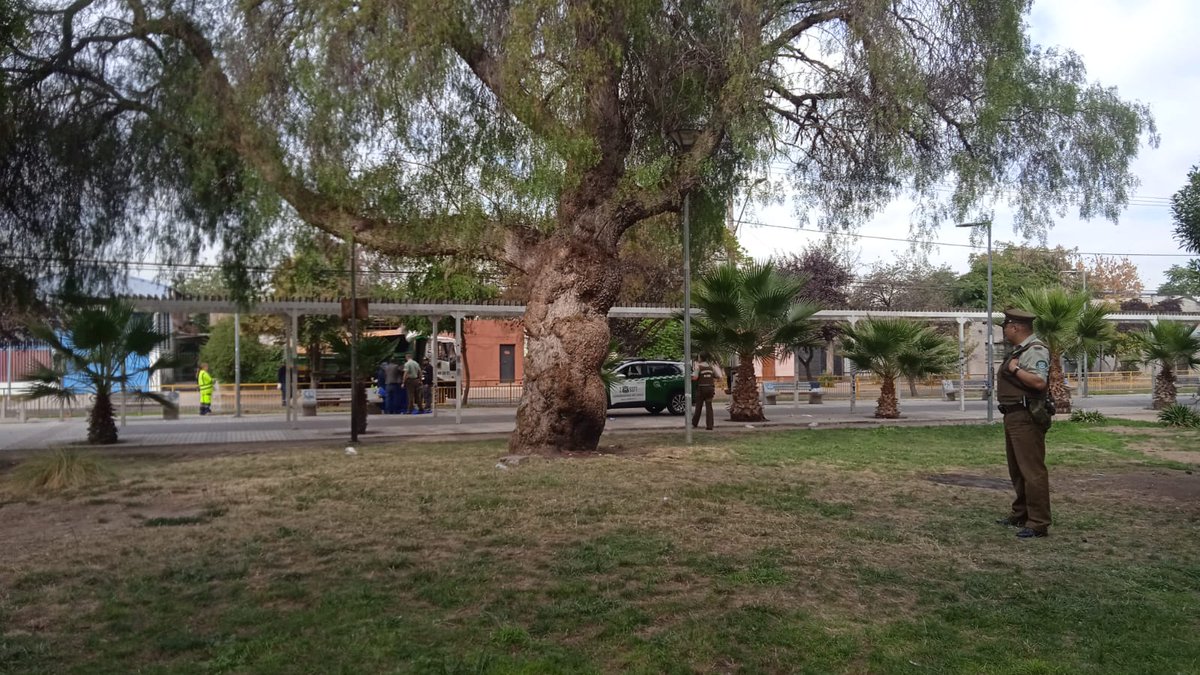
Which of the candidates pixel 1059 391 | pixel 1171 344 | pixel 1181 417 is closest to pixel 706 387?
pixel 1181 417

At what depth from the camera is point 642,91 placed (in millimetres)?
13711

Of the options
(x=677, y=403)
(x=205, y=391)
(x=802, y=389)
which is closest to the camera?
(x=677, y=403)

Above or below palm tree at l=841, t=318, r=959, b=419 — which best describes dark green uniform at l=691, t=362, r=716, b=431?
below

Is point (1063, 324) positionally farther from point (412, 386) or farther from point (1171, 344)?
point (412, 386)

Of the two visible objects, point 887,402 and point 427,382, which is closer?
point 887,402

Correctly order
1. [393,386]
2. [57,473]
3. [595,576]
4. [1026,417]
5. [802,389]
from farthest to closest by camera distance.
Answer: [802,389] < [393,386] < [57,473] < [1026,417] < [595,576]

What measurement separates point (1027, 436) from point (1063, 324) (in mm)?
16840

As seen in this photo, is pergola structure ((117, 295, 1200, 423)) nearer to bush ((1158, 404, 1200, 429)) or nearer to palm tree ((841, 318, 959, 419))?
palm tree ((841, 318, 959, 419))

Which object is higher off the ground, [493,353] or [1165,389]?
[493,353]

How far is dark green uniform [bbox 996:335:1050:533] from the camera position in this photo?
25.8 ft

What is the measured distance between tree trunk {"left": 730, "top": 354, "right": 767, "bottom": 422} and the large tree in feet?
27.9

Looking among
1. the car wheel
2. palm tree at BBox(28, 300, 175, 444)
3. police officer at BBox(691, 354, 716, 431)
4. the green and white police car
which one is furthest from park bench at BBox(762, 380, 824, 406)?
palm tree at BBox(28, 300, 175, 444)

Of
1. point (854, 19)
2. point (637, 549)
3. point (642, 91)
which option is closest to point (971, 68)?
point (854, 19)

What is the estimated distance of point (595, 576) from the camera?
6.34 meters
